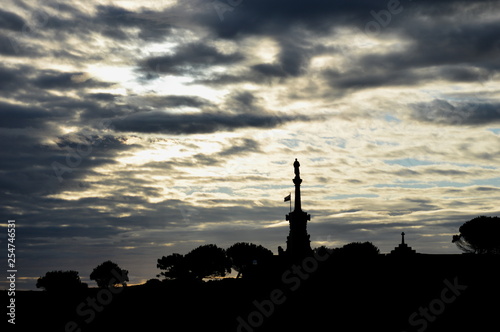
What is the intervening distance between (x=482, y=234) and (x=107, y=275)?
234ft

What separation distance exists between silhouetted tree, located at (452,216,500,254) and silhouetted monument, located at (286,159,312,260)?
45526 millimetres

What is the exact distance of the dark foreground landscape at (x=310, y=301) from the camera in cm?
3503

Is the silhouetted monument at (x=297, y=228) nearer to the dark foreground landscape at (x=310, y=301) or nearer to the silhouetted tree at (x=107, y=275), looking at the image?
the dark foreground landscape at (x=310, y=301)

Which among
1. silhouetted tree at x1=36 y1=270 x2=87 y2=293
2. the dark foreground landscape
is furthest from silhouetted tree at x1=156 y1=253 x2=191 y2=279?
the dark foreground landscape

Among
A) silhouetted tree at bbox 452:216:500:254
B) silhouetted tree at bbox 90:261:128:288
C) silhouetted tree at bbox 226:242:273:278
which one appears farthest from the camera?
silhouetted tree at bbox 90:261:128:288

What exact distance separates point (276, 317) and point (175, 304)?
8.36 m

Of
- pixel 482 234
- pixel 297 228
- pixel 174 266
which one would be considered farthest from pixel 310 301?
pixel 174 266

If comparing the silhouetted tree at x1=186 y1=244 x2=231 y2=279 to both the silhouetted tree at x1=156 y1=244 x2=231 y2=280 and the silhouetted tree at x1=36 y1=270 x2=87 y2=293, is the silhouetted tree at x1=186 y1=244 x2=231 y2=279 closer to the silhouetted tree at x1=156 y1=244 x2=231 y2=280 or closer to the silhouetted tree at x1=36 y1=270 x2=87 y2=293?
the silhouetted tree at x1=156 y1=244 x2=231 y2=280

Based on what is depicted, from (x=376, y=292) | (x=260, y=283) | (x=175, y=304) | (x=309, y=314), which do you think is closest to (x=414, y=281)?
(x=376, y=292)

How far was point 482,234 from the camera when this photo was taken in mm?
91000

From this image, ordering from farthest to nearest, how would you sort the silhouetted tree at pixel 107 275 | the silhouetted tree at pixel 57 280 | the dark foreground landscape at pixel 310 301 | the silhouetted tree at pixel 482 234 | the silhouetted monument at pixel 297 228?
the silhouetted tree at pixel 107 275 < the silhouetted tree at pixel 57 280 < the silhouetted tree at pixel 482 234 < the silhouetted monument at pixel 297 228 < the dark foreground landscape at pixel 310 301

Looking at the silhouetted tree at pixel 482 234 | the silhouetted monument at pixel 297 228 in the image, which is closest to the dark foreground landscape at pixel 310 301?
the silhouetted monument at pixel 297 228

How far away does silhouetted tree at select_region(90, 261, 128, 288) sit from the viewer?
116375 mm

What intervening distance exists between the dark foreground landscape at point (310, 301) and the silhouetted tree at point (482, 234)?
53273mm
